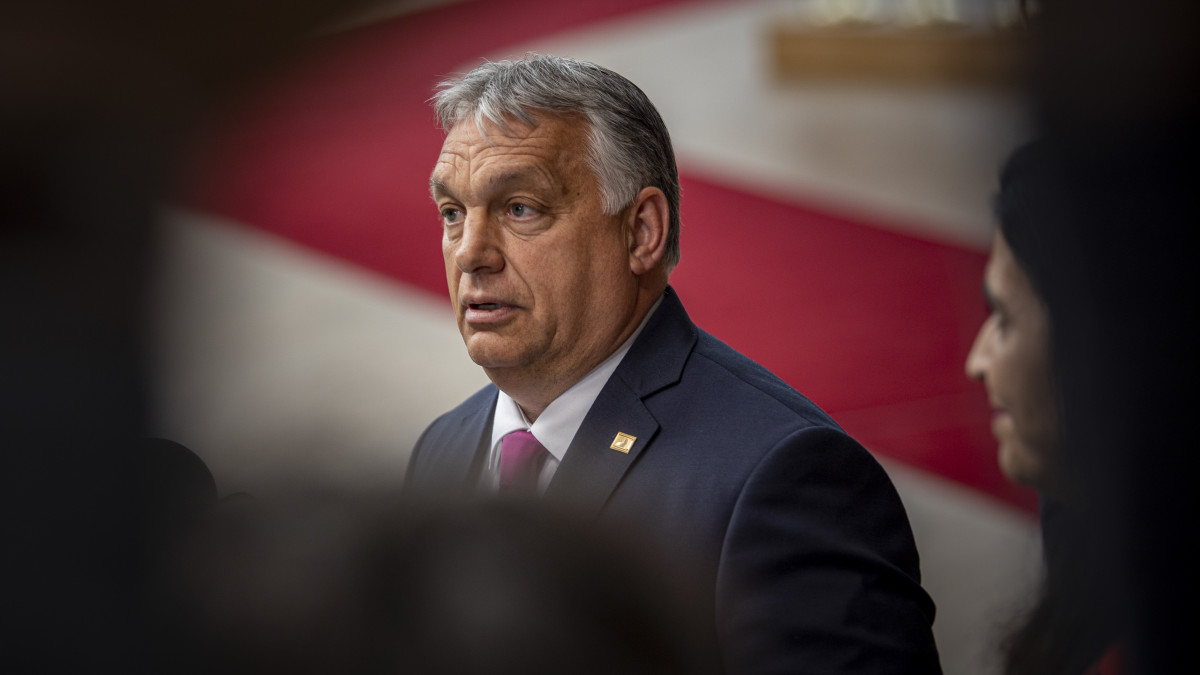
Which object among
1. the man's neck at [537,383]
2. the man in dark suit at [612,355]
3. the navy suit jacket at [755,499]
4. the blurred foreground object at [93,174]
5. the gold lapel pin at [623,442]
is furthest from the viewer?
the man's neck at [537,383]

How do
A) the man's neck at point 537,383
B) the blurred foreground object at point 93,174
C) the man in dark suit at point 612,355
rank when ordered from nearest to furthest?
the blurred foreground object at point 93,174 < the man in dark suit at point 612,355 < the man's neck at point 537,383

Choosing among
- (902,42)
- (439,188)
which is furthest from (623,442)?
(902,42)

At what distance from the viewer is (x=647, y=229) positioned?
1.48 meters

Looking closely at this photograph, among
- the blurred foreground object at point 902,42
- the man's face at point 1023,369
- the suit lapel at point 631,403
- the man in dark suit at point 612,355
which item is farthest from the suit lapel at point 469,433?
the man's face at point 1023,369

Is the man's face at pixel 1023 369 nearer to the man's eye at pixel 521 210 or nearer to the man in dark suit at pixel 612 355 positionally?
the man in dark suit at pixel 612 355

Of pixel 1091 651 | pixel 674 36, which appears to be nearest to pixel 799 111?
pixel 674 36

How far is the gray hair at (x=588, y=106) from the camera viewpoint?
1406mm

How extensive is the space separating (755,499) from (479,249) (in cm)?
43

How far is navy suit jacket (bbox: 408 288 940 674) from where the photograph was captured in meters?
1.05

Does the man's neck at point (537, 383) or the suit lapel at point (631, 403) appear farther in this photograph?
the man's neck at point (537, 383)

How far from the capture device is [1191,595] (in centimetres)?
22

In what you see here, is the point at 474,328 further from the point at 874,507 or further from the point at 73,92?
the point at 73,92

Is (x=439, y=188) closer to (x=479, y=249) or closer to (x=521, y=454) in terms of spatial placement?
(x=479, y=249)

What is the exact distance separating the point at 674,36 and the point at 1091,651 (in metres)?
4.27
